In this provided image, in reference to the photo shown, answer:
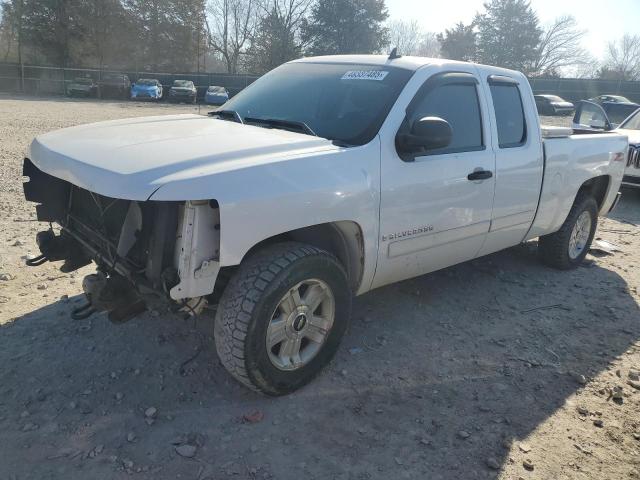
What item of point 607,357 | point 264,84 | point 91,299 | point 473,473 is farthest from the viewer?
point 264,84

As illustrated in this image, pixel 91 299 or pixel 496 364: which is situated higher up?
pixel 91 299

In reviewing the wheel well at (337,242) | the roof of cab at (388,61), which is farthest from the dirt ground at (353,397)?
the roof of cab at (388,61)

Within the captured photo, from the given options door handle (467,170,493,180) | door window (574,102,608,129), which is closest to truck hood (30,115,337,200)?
door handle (467,170,493,180)

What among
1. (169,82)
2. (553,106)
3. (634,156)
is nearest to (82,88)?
(169,82)

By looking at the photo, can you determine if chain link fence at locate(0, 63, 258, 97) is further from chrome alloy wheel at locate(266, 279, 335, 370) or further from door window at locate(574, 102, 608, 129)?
chrome alloy wheel at locate(266, 279, 335, 370)

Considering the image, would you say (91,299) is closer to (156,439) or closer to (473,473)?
(156,439)

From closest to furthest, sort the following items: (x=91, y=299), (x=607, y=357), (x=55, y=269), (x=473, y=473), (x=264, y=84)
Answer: (x=473, y=473) → (x=91, y=299) → (x=607, y=357) → (x=264, y=84) → (x=55, y=269)

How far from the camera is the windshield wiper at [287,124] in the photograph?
3485 mm

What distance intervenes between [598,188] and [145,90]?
1330 inches

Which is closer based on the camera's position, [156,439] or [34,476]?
[34,476]

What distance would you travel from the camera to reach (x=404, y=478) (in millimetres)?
2613

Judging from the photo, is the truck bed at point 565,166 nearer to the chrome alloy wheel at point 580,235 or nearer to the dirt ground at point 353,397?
the chrome alloy wheel at point 580,235

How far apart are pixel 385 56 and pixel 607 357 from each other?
2771 millimetres

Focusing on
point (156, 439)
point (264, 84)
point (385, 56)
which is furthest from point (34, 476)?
point (385, 56)
